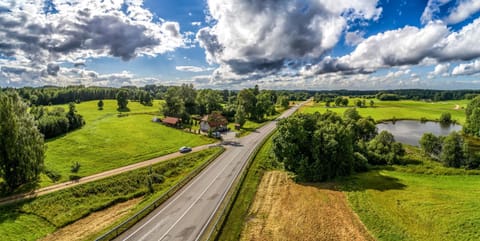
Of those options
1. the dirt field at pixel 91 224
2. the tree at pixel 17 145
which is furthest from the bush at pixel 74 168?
the dirt field at pixel 91 224

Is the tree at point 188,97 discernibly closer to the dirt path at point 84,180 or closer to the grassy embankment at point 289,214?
the dirt path at point 84,180

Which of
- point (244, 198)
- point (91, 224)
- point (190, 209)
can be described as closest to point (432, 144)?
point (244, 198)

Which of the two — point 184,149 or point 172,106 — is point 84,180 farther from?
point 172,106

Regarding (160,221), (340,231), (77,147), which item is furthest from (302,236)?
(77,147)

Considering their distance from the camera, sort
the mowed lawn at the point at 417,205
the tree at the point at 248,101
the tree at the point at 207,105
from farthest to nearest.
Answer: the tree at the point at 207,105, the tree at the point at 248,101, the mowed lawn at the point at 417,205

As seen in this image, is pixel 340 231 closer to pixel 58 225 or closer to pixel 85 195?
pixel 58 225

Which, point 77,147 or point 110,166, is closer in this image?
point 110,166
